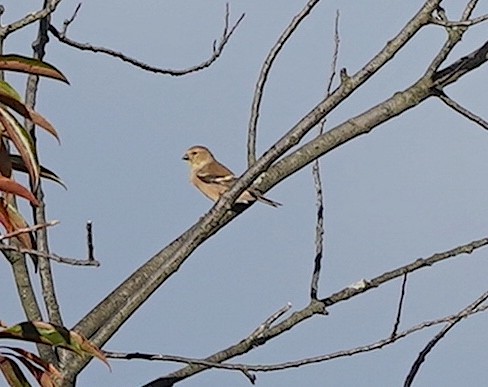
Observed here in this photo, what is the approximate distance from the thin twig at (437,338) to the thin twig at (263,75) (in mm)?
479

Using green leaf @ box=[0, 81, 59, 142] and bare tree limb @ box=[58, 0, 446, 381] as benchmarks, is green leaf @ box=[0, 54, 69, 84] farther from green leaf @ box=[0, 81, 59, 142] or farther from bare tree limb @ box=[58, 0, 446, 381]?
bare tree limb @ box=[58, 0, 446, 381]

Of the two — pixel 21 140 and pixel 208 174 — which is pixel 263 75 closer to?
pixel 21 140

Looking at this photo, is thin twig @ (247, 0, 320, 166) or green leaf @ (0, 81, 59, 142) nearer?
green leaf @ (0, 81, 59, 142)

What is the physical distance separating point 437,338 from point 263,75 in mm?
594

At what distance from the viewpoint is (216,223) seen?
6.21 feet

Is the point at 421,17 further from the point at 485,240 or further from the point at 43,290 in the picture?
the point at 43,290

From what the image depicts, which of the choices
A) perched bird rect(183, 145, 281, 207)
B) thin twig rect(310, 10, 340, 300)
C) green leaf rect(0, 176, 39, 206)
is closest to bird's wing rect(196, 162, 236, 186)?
perched bird rect(183, 145, 281, 207)

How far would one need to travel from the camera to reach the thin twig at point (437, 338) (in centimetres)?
189

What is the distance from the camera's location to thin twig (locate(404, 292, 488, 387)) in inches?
74.4

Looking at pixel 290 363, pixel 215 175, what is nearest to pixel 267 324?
pixel 290 363

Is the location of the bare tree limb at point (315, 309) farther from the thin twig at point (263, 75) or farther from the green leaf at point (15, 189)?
the green leaf at point (15, 189)

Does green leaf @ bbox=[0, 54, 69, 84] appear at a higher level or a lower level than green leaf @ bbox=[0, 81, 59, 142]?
higher

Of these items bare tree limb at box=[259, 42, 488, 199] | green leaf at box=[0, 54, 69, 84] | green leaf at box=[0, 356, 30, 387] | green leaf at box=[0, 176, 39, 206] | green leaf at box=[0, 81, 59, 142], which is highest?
bare tree limb at box=[259, 42, 488, 199]

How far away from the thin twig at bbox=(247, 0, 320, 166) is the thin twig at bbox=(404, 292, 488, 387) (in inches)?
18.9
